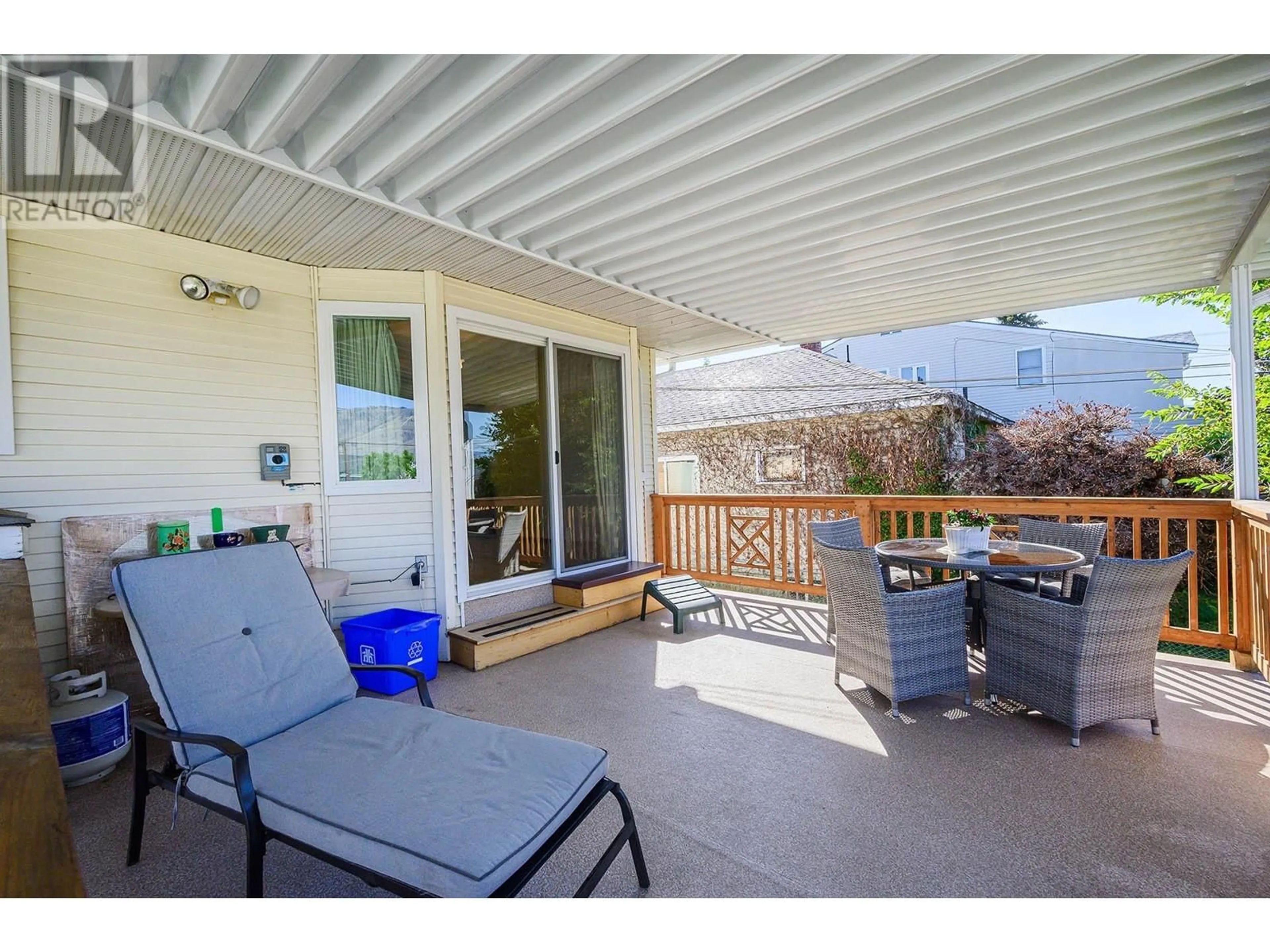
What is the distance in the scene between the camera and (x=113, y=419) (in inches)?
133

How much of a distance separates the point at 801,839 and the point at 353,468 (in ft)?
11.8

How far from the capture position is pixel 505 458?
16.2ft

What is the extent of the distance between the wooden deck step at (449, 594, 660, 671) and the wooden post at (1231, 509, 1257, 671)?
414 cm

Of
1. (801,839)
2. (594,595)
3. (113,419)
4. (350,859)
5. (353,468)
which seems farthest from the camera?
(594,595)

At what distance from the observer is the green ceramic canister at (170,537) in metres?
3.45

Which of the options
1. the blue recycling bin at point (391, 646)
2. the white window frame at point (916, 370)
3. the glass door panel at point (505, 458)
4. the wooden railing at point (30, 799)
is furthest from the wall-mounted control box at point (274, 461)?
the white window frame at point (916, 370)

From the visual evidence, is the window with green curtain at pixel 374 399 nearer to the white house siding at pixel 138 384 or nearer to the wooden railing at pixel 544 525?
the white house siding at pixel 138 384

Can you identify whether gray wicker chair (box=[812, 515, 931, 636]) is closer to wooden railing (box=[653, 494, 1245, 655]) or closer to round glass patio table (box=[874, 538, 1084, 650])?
round glass patio table (box=[874, 538, 1084, 650])

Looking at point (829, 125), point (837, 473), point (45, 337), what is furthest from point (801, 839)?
A: point (837, 473)

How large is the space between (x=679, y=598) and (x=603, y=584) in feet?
2.16

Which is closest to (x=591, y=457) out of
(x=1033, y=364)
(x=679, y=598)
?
(x=679, y=598)

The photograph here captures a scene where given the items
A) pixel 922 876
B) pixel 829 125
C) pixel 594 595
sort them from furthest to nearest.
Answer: pixel 594 595
pixel 829 125
pixel 922 876
